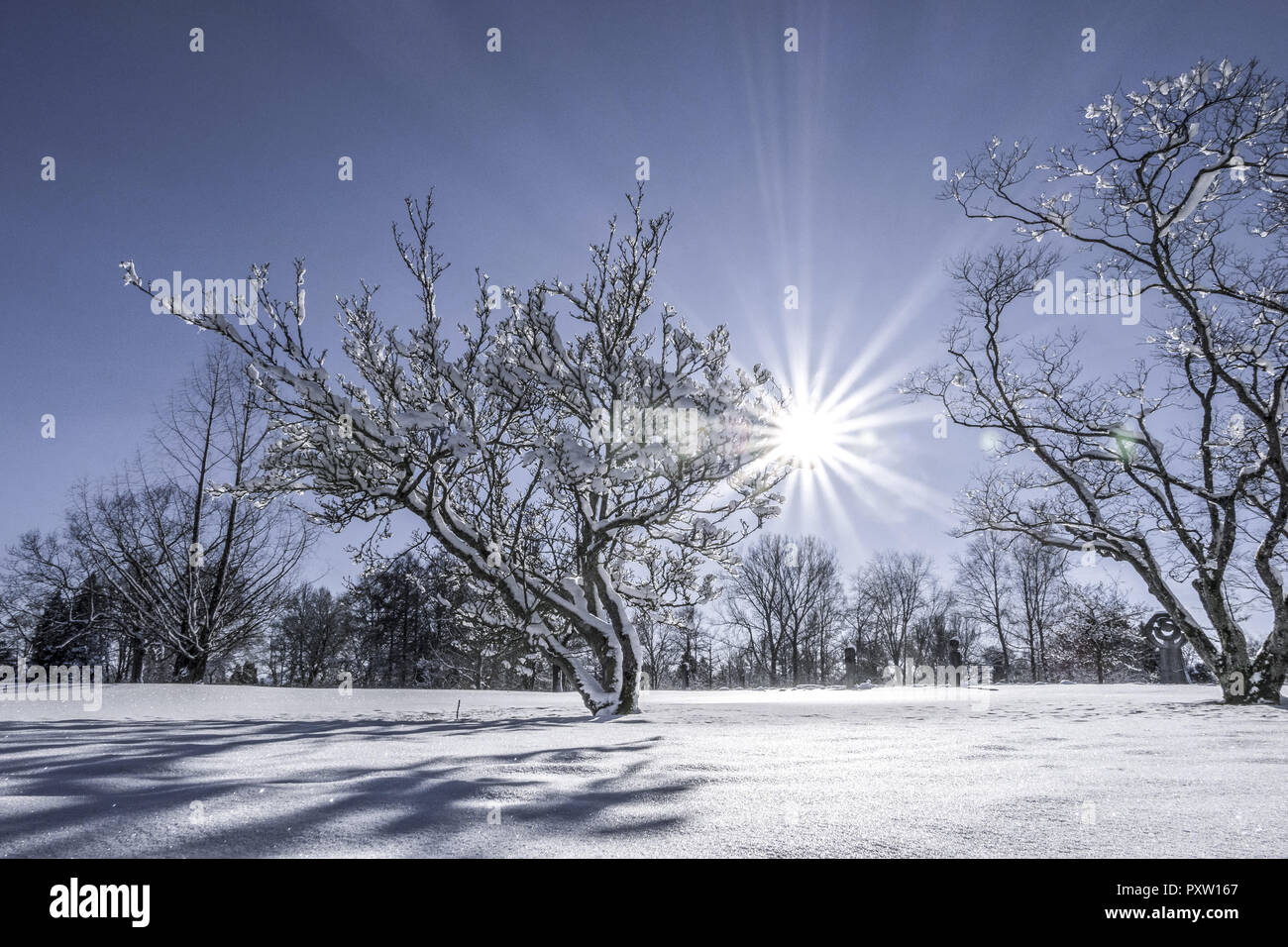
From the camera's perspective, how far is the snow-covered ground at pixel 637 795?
181 centimetres

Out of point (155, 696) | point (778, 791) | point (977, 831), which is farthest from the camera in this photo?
point (155, 696)

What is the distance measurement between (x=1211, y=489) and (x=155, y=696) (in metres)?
17.8

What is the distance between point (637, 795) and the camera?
2496 mm

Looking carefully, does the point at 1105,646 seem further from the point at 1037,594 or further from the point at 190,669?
the point at 190,669

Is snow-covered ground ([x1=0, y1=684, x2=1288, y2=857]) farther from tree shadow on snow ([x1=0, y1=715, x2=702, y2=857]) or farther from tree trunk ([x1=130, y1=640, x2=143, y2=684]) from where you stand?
tree trunk ([x1=130, y1=640, x2=143, y2=684])

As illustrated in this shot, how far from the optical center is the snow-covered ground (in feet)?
5.95

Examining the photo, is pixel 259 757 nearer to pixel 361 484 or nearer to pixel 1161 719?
pixel 361 484

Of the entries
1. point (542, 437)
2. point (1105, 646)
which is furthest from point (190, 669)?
point (1105, 646)

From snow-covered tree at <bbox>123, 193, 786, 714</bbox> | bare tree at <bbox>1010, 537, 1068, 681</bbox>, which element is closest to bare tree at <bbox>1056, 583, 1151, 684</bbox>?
bare tree at <bbox>1010, 537, 1068, 681</bbox>

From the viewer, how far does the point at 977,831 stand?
202 cm

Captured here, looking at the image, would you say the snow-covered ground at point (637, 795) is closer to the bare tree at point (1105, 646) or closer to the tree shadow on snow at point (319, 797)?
the tree shadow on snow at point (319, 797)

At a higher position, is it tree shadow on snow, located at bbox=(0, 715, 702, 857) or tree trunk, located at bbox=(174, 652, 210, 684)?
tree shadow on snow, located at bbox=(0, 715, 702, 857)
